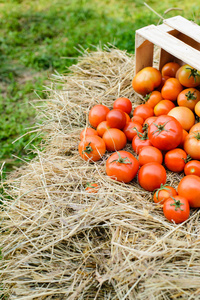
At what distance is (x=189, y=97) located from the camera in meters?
2.30

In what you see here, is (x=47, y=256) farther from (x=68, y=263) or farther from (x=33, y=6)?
(x=33, y=6)

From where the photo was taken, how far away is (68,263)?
1.70m

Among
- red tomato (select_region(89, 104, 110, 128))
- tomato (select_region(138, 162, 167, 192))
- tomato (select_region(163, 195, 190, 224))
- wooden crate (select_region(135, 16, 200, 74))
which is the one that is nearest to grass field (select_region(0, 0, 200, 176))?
wooden crate (select_region(135, 16, 200, 74))

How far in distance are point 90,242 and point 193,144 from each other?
3.21 ft

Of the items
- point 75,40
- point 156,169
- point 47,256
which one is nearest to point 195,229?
point 156,169

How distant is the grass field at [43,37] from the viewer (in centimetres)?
372

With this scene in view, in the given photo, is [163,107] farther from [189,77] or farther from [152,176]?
[152,176]

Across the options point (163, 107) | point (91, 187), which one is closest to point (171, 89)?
point (163, 107)

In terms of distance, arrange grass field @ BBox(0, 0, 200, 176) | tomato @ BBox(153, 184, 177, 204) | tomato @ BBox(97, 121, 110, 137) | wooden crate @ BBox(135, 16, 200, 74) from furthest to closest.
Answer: grass field @ BBox(0, 0, 200, 176) → tomato @ BBox(97, 121, 110, 137) → wooden crate @ BBox(135, 16, 200, 74) → tomato @ BBox(153, 184, 177, 204)

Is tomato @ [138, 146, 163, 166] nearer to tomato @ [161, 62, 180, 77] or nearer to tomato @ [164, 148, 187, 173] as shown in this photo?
tomato @ [164, 148, 187, 173]

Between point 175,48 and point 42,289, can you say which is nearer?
point 42,289

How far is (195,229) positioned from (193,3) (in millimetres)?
4969

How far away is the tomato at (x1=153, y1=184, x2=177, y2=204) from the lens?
1888mm

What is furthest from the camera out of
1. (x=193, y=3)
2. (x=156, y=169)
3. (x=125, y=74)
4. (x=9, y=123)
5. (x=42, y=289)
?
(x=193, y=3)
